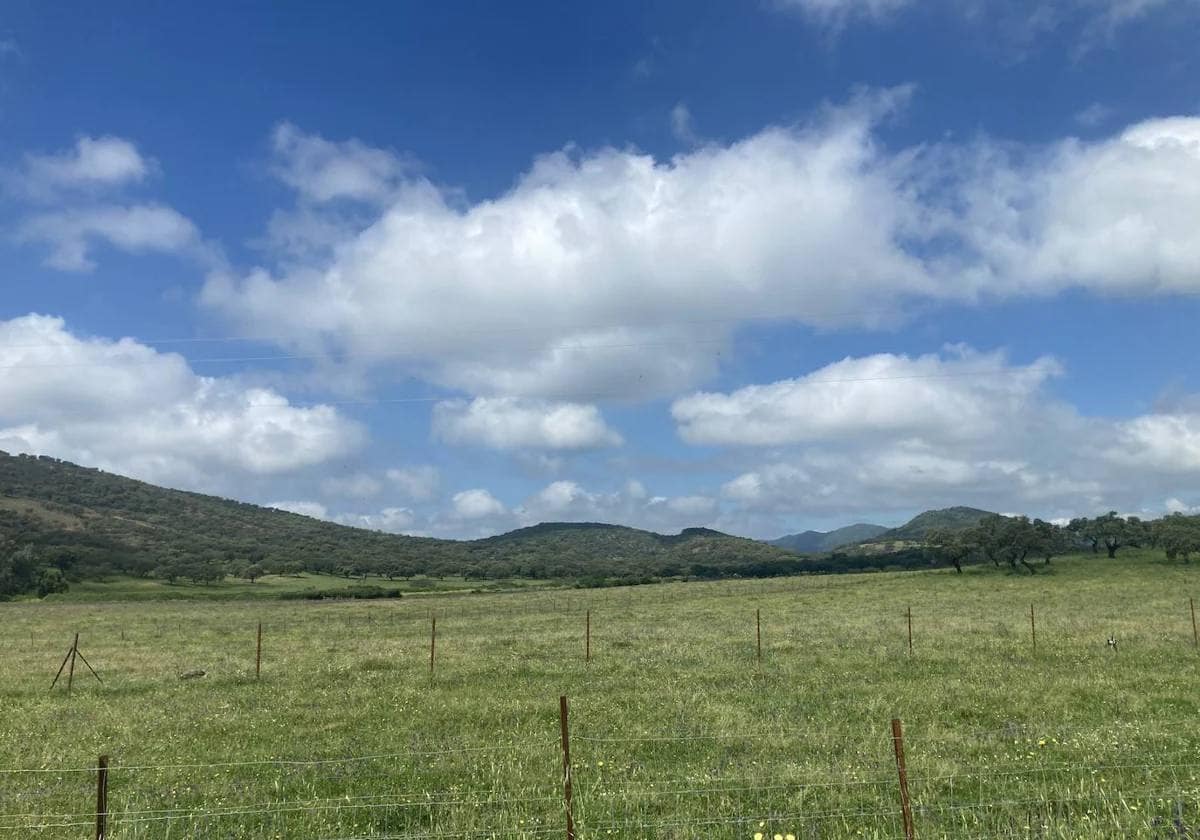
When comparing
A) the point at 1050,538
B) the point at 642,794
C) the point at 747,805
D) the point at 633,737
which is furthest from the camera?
the point at 1050,538

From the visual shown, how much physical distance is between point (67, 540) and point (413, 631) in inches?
6698

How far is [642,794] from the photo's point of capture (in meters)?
11.0

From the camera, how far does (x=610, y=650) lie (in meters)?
28.9

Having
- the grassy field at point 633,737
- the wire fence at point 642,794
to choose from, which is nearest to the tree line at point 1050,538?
the grassy field at point 633,737

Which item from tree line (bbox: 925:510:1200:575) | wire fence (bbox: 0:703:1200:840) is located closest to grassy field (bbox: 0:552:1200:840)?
wire fence (bbox: 0:703:1200:840)

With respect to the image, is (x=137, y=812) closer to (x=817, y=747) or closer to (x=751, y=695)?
(x=817, y=747)

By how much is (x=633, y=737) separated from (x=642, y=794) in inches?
158

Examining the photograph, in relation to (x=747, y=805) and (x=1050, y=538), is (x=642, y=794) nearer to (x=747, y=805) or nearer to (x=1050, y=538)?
(x=747, y=805)

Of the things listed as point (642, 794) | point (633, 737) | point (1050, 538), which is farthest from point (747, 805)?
point (1050, 538)

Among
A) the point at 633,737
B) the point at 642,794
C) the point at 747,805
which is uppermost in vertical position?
the point at 642,794

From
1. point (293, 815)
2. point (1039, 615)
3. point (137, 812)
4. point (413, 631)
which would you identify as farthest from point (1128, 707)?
point (413, 631)

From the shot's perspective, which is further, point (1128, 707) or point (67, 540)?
point (67, 540)

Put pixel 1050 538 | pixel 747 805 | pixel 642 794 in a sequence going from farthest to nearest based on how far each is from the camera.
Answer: pixel 1050 538 < pixel 642 794 < pixel 747 805

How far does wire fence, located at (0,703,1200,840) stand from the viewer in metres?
9.80
